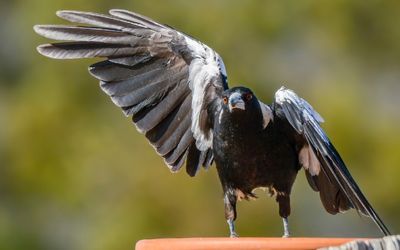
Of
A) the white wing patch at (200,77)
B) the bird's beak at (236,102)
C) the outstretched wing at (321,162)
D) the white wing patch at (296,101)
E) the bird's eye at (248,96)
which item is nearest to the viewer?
the outstretched wing at (321,162)

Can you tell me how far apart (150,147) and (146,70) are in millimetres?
6344

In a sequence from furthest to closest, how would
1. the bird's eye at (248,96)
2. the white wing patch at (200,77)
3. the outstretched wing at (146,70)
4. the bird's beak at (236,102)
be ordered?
the outstretched wing at (146,70) < the white wing patch at (200,77) < the bird's eye at (248,96) < the bird's beak at (236,102)

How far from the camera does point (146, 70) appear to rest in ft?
28.7

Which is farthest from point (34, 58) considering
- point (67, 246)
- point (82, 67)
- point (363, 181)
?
point (363, 181)

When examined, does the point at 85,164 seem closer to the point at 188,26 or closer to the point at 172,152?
the point at 188,26

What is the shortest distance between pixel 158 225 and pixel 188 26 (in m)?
3.41

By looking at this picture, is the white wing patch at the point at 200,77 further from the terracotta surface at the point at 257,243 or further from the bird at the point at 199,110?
the terracotta surface at the point at 257,243

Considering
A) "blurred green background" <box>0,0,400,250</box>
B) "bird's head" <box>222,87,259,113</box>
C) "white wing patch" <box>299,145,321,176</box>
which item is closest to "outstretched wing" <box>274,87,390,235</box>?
"white wing patch" <box>299,145,321,176</box>

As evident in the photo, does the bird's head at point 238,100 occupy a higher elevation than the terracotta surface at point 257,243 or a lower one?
higher

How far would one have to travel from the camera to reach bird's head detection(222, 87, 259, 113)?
26.2 feet

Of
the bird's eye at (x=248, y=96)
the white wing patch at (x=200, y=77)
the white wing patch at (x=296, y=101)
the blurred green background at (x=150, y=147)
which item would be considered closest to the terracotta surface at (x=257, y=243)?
the white wing patch at (x=296, y=101)

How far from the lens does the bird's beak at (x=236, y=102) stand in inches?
314

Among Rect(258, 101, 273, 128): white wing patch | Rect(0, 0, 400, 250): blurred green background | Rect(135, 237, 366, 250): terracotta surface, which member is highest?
Rect(258, 101, 273, 128): white wing patch

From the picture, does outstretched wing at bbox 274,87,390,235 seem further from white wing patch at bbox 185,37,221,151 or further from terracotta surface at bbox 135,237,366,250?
terracotta surface at bbox 135,237,366,250
